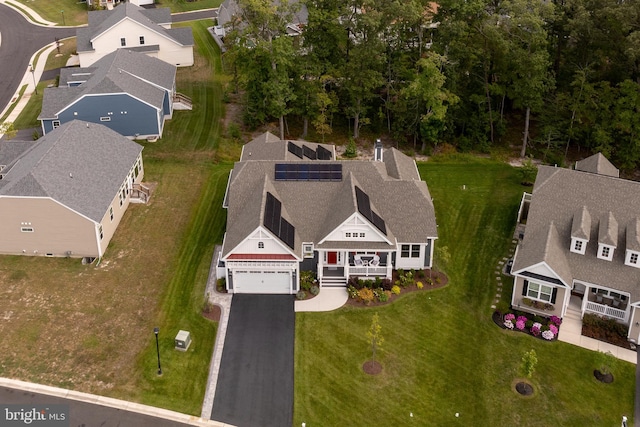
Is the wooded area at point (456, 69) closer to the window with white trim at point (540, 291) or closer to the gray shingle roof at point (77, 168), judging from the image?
the gray shingle roof at point (77, 168)

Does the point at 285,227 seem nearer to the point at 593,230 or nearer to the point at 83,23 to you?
the point at 593,230

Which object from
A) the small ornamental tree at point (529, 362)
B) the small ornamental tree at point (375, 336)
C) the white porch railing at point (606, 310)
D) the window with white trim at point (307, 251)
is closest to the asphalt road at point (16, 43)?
the window with white trim at point (307, 251)

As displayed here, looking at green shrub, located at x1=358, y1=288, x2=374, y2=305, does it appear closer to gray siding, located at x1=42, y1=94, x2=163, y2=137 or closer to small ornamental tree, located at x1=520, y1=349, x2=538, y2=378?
small ornamental tree, located at x1=520, y1=349, x2=538, y2=378

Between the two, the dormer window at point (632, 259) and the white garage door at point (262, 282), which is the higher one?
the dormer window at point (632, 259)

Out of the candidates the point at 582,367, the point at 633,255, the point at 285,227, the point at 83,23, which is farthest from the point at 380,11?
the point at 83,23

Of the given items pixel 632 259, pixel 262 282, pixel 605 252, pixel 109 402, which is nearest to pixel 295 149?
pixel 262 282

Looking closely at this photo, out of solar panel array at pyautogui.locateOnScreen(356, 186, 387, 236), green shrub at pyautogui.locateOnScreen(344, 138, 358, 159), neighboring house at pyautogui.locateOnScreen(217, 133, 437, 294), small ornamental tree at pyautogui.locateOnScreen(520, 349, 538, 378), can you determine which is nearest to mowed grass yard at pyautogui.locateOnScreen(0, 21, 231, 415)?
neighboring house at pyautogui.locateOnScreen(217, 133, 437, 294)
